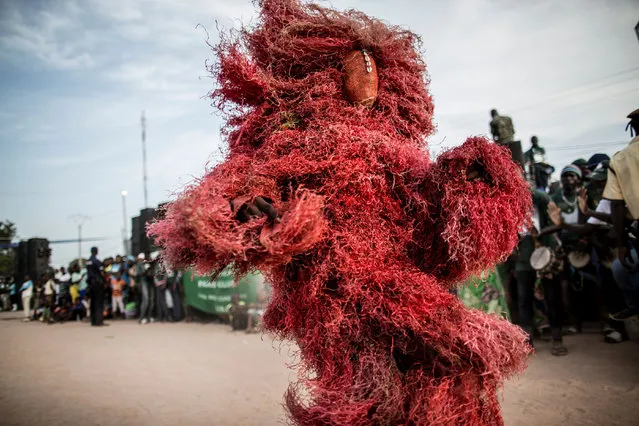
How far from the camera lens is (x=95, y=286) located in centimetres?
1127

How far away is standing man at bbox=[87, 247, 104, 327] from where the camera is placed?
1106 centimetres

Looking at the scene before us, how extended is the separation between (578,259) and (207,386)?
499 centimetres

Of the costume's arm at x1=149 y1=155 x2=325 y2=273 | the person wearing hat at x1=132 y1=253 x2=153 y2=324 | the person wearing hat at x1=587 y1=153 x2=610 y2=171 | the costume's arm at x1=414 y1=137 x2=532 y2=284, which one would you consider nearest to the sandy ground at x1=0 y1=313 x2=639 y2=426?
the costume's arm at x1=149 y1=155 x2=325 y2=273

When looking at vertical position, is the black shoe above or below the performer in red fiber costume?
below

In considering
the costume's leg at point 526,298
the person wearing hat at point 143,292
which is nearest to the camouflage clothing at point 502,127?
the costume's leg at point 526,298

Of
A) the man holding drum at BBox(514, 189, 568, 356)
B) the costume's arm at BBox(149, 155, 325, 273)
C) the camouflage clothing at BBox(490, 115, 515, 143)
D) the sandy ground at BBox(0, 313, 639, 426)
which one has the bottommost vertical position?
the sandy ground at BBox(0, 313, 639, 426)

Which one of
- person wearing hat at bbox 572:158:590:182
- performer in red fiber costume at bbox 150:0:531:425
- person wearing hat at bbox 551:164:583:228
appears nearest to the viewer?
performer in red fiber costume at bbox 150:0:531:425

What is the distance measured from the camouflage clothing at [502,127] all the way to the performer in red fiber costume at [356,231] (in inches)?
133

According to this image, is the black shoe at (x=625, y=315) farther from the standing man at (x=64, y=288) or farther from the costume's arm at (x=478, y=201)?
the standing man at (x=64, y=288)

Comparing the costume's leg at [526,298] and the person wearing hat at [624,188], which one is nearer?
the person wearing hat at [624,188]

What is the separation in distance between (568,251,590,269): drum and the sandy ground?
1.00 meters

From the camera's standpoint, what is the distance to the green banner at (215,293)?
9.14 meters

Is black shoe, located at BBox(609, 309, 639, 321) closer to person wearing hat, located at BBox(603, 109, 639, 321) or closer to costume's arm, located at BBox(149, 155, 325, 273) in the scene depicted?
person wearing hat, located at BBox(603, 109, 639, 321)

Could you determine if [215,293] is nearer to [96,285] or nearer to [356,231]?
[96,285]
